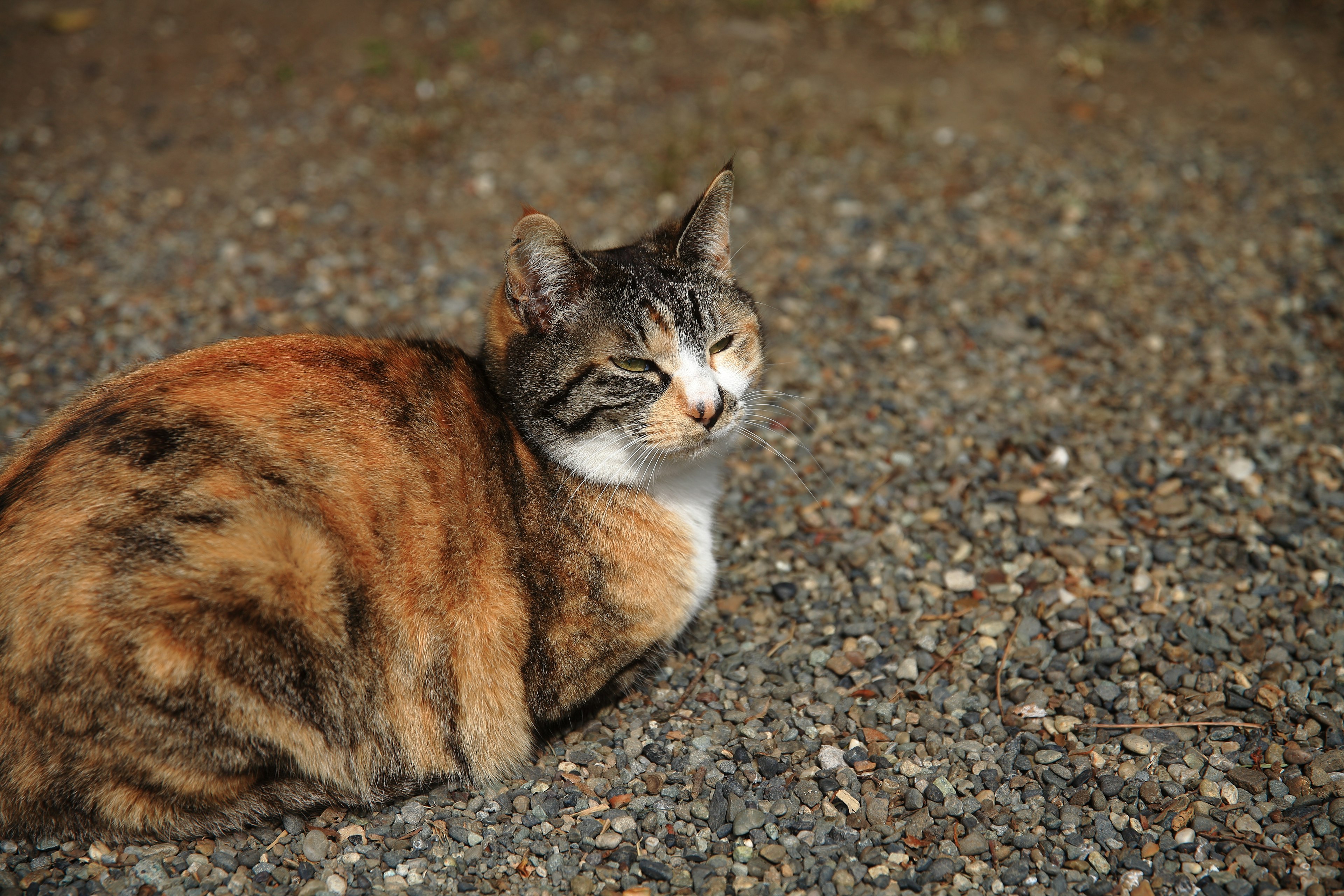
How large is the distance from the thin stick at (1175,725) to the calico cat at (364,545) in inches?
59.3

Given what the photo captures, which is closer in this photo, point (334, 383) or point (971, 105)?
point (334, 383)

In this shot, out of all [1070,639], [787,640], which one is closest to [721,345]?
[787,640]

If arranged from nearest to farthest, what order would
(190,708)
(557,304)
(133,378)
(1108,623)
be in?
(190,708), (133,378), (557,304), (1108,623)

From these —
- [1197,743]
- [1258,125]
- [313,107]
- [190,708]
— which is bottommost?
[1197,743]

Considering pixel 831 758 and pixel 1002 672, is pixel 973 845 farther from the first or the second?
pixel 1002 672

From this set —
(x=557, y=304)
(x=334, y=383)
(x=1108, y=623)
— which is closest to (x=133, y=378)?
(x=334, y=383)

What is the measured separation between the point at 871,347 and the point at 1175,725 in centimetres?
254

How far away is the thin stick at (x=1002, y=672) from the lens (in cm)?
364

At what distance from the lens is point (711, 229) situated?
11.9 feet

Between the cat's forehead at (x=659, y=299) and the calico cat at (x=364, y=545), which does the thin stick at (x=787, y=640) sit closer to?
the calico cat at (x=364, y=545)

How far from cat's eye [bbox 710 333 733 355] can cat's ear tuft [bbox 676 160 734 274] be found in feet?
1.15

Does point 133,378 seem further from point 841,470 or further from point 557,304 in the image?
point 841,470

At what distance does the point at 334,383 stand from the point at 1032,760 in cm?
→ 271

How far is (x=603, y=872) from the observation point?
10.2 ft
